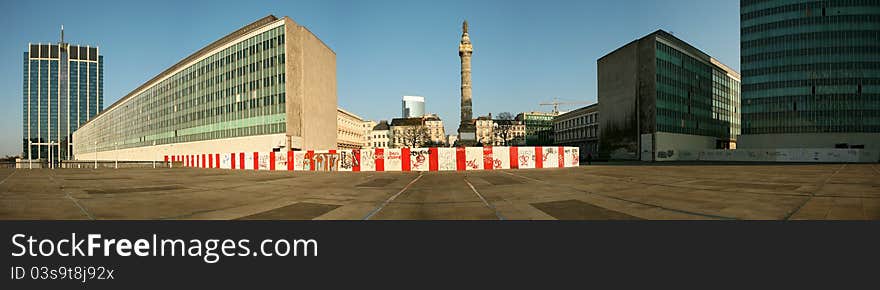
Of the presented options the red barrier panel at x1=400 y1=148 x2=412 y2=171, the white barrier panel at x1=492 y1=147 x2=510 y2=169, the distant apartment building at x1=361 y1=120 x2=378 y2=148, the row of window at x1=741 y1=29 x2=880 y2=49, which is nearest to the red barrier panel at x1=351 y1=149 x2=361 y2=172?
the red barrier panel at x1=400 y1=148 x2=412 y2=171

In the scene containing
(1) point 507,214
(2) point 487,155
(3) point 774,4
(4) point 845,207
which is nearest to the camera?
(1) point 507,214

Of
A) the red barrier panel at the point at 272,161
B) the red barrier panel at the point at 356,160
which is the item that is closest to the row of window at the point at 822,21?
the red barrier panel at the point at 356,160

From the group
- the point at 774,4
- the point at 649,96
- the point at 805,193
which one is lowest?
the point at 805,193

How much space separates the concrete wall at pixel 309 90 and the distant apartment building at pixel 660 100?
55.3m

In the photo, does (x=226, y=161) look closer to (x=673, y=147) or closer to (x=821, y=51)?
(x=673, y=147)

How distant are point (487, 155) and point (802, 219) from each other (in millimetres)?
22890

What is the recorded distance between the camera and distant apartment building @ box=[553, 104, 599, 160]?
104456 mm

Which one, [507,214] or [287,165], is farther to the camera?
[287,165]

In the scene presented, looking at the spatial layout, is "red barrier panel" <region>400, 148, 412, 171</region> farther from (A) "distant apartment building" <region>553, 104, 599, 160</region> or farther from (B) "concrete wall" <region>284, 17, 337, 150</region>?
(A) "distant apartment building" <region>553, 104, 599, 160</region>

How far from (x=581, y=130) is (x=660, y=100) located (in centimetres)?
4366

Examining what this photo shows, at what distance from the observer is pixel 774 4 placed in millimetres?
73438

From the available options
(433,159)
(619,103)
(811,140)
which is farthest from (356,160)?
(811,140)

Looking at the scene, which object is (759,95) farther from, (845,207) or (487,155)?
(845,207)
